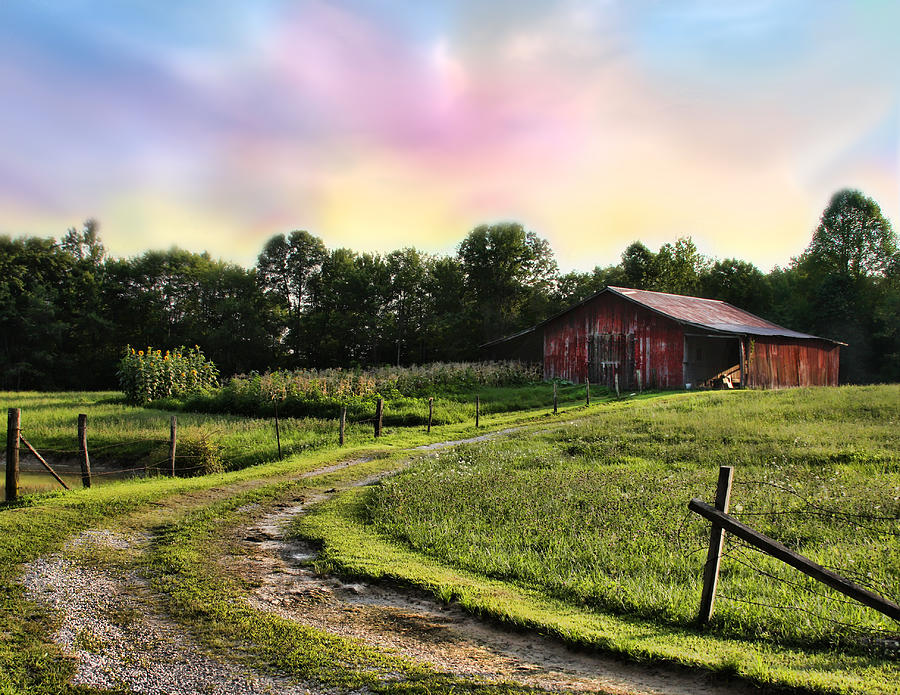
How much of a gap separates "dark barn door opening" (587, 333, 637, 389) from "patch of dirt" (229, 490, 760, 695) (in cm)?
3008

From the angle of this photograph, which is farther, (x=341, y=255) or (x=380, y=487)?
(x=341, y=255)

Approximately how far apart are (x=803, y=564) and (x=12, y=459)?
1320cm

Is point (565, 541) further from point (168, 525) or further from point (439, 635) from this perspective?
point (168, 525)

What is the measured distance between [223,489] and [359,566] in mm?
6172

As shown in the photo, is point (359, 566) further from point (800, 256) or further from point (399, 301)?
point (800, 256)

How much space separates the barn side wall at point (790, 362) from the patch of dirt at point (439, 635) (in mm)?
31715

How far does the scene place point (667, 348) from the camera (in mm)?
33812

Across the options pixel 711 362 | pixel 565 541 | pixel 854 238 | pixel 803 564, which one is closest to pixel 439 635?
pixel 565 541

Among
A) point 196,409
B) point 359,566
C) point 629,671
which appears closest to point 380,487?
point 359,566

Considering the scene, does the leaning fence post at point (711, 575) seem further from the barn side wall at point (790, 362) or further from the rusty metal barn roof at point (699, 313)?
the barn side wall at point (790, 362)

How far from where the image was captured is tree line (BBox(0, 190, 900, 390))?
4988 cm

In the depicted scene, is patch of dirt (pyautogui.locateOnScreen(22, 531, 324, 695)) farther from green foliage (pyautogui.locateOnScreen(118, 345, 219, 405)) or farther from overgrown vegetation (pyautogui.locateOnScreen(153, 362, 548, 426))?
green foliage (pyautogui.locateOnScreen(118, 345, 219, 405))

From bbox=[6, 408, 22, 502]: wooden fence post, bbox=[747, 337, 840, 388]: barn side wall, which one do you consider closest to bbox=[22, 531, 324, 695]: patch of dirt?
bbox=[6, 408, 22, 502]: wooden fence post

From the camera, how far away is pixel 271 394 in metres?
26.0
